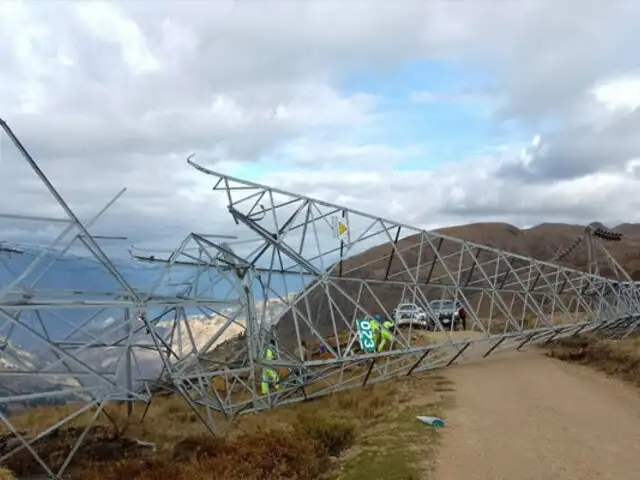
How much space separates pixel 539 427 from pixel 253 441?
782cm

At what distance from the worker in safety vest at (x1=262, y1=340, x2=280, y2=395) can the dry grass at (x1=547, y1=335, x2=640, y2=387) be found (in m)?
13.4

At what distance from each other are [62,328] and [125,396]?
11.1ft

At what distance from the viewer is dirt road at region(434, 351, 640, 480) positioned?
13375 millimetres

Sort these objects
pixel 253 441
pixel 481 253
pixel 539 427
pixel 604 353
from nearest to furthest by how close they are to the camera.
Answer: pixel 253 441
pixel 539 427
pixel 604 353
pixel 481 253

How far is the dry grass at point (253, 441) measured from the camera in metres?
13.3

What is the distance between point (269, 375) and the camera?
1961 centimetres

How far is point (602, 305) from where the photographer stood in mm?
32969

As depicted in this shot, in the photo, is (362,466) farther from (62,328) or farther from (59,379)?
(62,328)

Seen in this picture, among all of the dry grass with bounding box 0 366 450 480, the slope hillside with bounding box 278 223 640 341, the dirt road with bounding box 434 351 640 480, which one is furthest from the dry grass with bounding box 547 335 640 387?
the slope hillside with bounding box 278 223 640 341

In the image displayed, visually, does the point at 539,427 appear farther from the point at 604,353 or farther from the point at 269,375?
the point at 604,353

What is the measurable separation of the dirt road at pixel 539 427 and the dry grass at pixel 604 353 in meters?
0.97

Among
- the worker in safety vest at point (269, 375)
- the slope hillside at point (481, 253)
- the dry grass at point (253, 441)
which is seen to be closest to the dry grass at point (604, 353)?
the dry grass at point (253, 441)

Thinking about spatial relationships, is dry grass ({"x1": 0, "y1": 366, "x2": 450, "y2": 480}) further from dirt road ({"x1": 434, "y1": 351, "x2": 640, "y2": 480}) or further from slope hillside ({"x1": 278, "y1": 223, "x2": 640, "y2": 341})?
slope hillside ({"x1": 278, "y1": 223, "x2": 640, "y2": 341})

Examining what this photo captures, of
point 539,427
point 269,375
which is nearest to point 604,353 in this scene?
point 539,427
